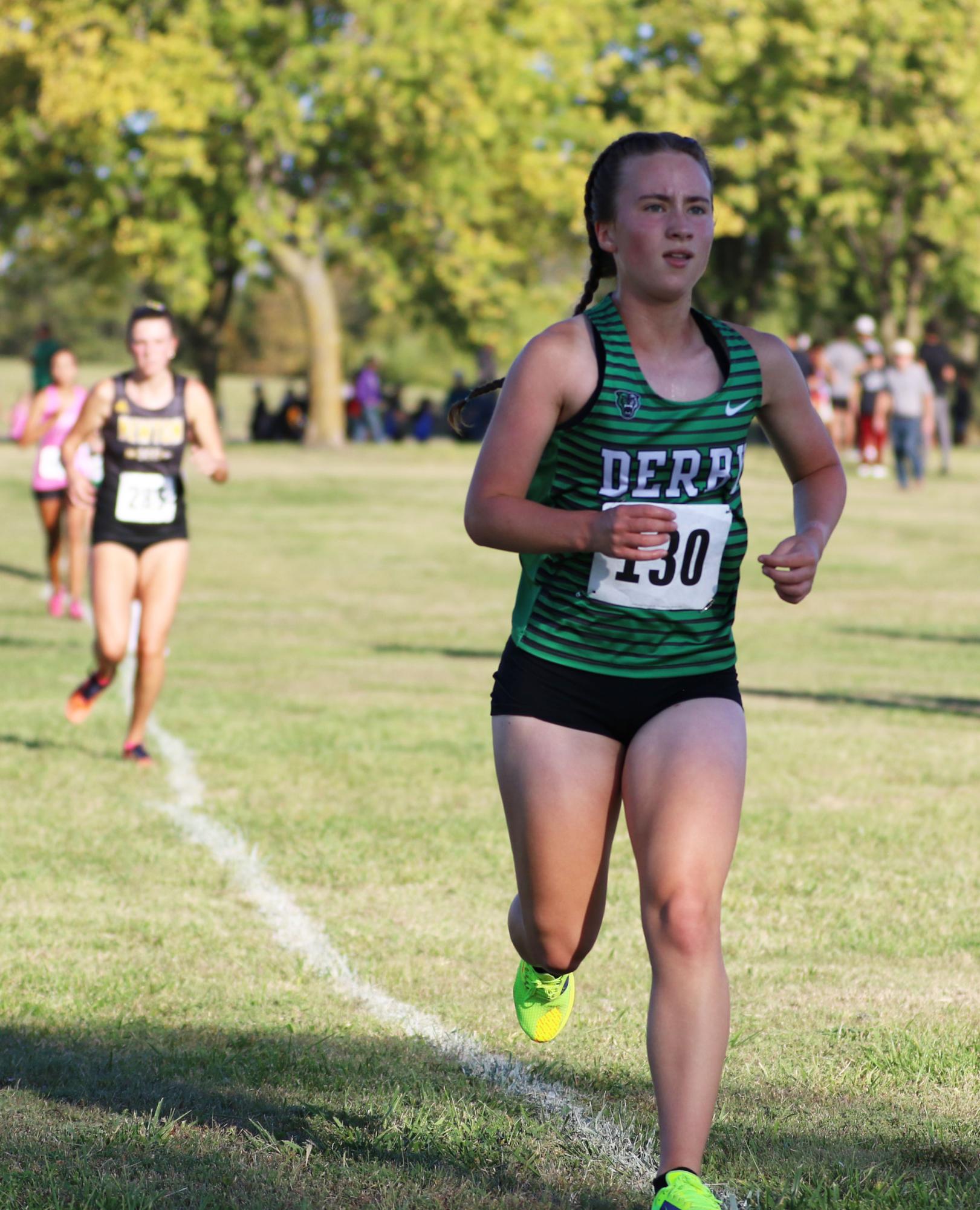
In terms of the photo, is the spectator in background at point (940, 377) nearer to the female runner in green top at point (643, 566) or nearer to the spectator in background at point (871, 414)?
the spectator in background at point (871, 414)

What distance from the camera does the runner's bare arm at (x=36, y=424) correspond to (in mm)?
15492

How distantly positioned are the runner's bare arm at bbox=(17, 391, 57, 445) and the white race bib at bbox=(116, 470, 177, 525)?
6.98 metres

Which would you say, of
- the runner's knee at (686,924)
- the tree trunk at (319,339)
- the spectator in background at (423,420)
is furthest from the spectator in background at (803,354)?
the runner's knee at (686,924)

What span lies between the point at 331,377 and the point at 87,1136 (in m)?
36.4

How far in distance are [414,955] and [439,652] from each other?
8.52m

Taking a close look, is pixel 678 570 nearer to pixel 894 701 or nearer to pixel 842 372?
pixel 894 701

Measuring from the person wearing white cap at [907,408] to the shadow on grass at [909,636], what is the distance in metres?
10.8

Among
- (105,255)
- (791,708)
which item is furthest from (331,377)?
(791,708)

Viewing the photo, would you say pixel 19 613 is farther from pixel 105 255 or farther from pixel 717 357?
pixel 105 255

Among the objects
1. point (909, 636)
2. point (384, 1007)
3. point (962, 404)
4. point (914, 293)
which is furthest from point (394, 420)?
point (384, 1007)

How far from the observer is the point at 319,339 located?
39.2 meters

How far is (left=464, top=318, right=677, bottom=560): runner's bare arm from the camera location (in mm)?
3664

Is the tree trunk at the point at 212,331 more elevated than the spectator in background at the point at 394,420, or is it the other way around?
the tree trunk at the point at 212,331

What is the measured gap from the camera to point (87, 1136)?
164 inches
